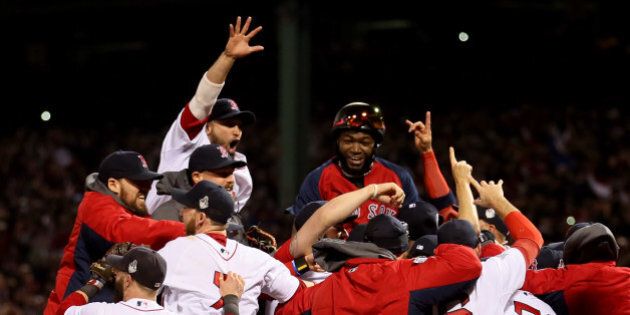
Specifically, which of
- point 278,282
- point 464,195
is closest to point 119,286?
point 278,282

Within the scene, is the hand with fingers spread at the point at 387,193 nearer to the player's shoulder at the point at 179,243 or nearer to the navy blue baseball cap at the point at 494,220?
the player's shoulder at the point at 179,243

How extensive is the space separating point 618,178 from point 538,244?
9029 millimetres

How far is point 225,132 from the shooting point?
21.5 ft

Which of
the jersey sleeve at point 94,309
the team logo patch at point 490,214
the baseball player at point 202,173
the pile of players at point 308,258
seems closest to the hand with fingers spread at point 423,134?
the pile of players at point 308,258

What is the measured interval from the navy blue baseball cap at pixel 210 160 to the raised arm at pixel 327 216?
2.26 ft

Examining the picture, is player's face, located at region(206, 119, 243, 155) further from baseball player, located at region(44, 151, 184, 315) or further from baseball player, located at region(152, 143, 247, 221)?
baseball player, located at region(44, 151, 184, 315)

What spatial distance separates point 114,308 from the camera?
4.64 metres

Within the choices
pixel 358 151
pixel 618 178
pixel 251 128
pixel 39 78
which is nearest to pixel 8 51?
pixel 39 78

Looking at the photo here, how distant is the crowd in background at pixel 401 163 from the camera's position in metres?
13.4

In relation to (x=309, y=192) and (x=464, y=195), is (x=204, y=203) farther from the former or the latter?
(x=464, y=195)

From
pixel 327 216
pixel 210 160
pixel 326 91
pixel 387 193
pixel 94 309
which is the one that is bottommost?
pixel 94 309

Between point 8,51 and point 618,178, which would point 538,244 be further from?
point 8,51

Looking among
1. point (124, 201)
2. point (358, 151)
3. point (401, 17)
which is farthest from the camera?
point (401, 17)

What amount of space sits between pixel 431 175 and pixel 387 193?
1.34 m
